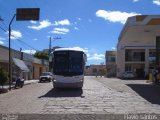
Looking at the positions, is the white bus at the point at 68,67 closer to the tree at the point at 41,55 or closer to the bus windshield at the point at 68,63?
the bus windshield at the point at 68,63

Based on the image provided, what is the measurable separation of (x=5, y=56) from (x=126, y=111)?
3053 cm

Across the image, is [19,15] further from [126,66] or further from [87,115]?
[126,66]

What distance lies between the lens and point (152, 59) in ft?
258

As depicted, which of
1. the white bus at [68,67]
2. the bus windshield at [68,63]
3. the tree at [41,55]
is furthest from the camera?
the tree at [41,55]

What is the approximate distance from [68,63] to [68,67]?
0.35 meters

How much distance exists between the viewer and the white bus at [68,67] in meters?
28.1

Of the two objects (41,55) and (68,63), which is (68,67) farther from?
(41,55)

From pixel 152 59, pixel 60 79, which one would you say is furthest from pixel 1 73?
pixel 152 59

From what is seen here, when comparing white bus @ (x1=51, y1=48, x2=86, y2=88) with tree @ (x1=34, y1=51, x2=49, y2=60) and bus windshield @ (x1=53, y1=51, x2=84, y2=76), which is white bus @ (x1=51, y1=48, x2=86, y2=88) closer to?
bus windshield @ (x1=53, y1=51, x2=84, y2=76)

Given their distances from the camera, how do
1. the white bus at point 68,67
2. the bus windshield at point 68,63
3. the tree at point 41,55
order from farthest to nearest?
the tree at point 41,55
the bus windshield at point 68,63
the white bus at point 68,67

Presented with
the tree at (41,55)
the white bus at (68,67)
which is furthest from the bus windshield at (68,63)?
the tree at (41,55)

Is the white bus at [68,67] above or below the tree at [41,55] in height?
below

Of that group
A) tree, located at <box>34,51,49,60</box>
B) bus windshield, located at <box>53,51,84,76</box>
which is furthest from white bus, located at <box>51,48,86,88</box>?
tree, located at <box>34,51,49,60</box>

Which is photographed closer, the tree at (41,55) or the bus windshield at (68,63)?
the bus windshield at (68,63)
